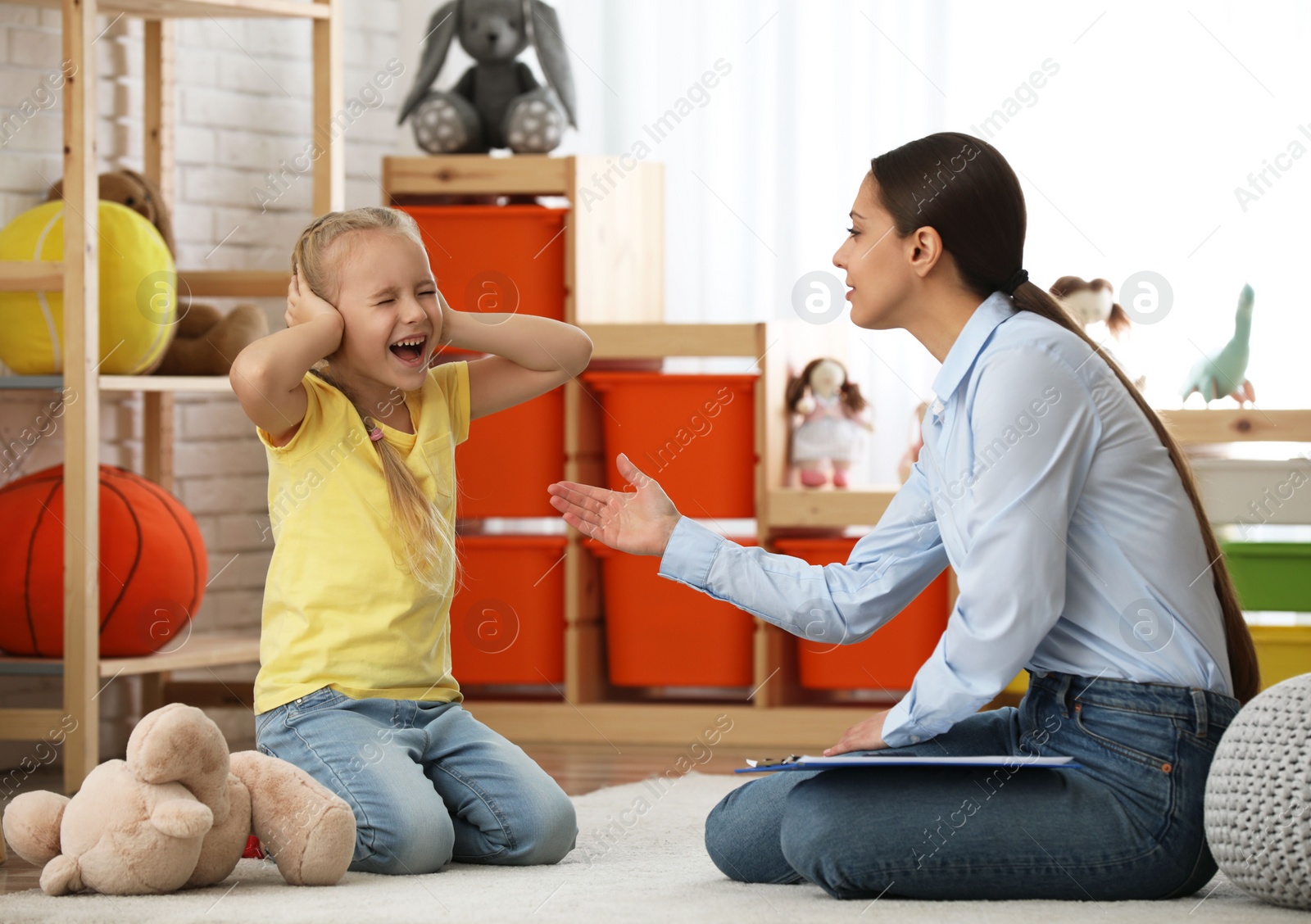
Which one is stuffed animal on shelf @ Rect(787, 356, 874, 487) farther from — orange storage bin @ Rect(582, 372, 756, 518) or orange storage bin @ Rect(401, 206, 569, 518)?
orange storage bin @ Rect(401, 206, 569, 518)

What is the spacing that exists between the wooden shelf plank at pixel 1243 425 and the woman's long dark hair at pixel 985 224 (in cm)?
122

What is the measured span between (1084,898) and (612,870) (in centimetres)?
50

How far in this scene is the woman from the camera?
129 centimetres

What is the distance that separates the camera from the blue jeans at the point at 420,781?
1.54 metres

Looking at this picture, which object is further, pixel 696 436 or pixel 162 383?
pixel 696 436

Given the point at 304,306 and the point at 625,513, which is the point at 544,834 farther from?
the point at 304,306

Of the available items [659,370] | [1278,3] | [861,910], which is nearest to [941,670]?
[861,910]

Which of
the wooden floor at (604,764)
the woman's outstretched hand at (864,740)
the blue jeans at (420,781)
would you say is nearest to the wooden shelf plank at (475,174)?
the wooden floor at (604,764)

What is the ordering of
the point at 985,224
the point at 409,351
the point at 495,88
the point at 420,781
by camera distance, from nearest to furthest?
the point at 985,224 < the point at 420,781 < the point at 409,351 < the point at 495,88

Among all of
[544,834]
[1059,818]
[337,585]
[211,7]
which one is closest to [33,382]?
[211,7]

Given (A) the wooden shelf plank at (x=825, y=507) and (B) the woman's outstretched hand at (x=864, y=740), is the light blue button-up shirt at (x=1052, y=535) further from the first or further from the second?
(A) the wooden shelf plank at (x=825, y=507)

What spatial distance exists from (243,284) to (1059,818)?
192cm

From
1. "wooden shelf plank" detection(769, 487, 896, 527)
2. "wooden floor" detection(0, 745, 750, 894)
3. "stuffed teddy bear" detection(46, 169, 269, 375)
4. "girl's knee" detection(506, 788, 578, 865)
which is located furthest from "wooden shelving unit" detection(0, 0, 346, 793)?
"wooden shelf plank" detection(769, 487, 896, 527)

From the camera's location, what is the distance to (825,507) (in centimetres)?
270
